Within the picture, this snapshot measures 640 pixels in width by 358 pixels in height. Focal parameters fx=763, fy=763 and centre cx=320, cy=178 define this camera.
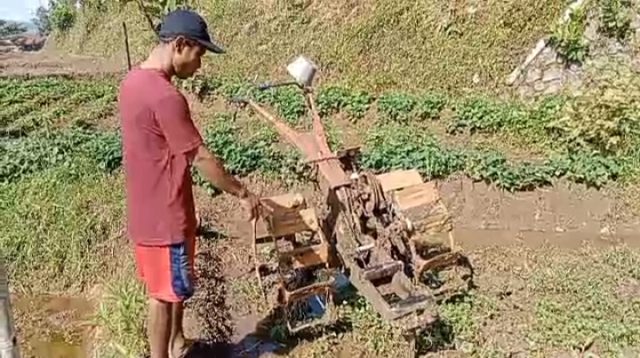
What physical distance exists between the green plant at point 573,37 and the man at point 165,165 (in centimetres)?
537

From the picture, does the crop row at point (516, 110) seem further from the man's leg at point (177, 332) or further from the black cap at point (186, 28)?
the black cap at point (186, 28)

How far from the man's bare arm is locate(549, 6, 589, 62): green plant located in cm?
549

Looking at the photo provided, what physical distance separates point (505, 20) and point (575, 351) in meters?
5.93

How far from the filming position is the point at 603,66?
7.57 m

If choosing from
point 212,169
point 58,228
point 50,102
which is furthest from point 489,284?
point 50,102

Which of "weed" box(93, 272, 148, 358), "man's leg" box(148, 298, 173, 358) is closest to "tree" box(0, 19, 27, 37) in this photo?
"weed" box(93, 272, 148, 358)

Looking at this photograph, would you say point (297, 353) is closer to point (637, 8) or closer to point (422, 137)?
point (422, 137)

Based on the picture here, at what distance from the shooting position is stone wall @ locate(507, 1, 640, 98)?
25.6 ft

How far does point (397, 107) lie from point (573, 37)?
1948 millimetres

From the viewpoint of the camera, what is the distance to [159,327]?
372 cm

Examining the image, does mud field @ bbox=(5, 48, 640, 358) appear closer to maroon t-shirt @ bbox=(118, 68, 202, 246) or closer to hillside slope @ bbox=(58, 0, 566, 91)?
maroon t-shirt @ bbox=(118, 68, 202, 246)

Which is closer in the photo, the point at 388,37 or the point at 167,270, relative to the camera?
the point at 167,270

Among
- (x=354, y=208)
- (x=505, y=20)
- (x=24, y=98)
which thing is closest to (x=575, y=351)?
(x=354, y=208)

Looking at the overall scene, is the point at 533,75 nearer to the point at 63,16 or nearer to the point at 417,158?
the point at 417,158
